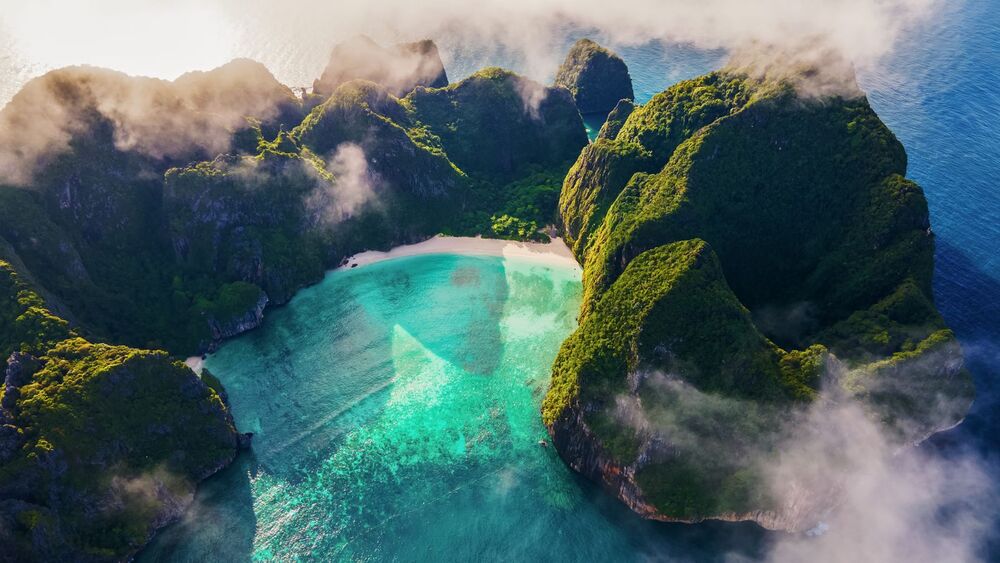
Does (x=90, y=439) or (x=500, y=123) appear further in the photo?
(x=500, y=123)

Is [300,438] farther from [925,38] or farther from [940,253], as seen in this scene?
[925,38]

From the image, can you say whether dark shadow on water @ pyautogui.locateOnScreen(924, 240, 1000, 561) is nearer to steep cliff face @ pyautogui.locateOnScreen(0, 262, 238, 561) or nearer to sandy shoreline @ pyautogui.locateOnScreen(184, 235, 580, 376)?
sandy shoreline @ pyautogui.locateOnScreen(184, 235, 580, 376)

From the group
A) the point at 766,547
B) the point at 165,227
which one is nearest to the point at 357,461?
the point at 766,547

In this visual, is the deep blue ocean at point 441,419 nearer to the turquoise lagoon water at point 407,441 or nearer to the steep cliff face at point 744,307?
the turquoise lagoon water at point 407,441

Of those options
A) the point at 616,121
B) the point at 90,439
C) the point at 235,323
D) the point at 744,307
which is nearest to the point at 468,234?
the point at 616,121

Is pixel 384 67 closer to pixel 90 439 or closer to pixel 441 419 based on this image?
pixel 441 419

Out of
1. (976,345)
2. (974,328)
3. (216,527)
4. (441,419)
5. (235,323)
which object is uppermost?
(235,323)
